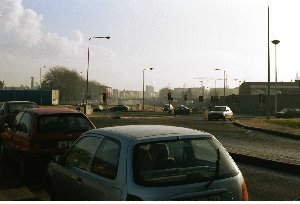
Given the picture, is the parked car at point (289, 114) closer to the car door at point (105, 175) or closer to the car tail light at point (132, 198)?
the car door at point (105, 175)

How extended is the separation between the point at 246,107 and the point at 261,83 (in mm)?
49784

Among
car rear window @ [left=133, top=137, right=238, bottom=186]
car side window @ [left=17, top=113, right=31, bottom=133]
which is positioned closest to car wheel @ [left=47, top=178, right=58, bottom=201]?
car rear window @ [left=133, top=137, right=238, bottom=186]

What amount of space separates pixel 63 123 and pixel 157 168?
546 cm

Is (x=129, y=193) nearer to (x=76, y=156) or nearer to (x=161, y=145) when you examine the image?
(x=161, y=145)

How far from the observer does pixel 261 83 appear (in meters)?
132

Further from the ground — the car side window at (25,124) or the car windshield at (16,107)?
the car windshield at (16,107)

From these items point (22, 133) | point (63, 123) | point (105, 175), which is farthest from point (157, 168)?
point (22, 133)

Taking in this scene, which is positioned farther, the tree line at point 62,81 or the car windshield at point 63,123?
the tree line at point 62,81

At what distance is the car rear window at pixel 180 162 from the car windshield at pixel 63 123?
16.8 ft

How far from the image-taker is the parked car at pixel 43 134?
9367mm

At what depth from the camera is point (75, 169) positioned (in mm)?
5852

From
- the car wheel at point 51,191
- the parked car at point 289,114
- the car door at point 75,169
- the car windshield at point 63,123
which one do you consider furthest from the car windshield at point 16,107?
the parked car at point 289,114

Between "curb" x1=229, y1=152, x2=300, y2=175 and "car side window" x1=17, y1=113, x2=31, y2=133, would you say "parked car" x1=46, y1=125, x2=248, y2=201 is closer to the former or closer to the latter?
"car side window" x1=17, y1=113, x2=31, y2=133

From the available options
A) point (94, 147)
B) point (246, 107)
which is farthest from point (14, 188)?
point (246, 107)
